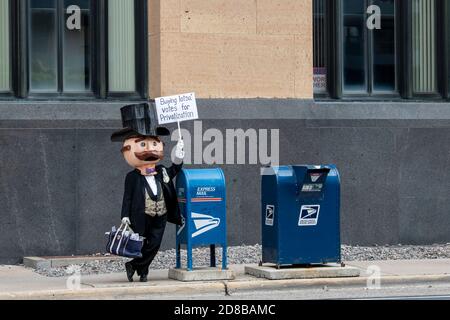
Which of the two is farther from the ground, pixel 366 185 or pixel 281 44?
pixel 281 44

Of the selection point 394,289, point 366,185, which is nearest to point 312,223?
point 394,289

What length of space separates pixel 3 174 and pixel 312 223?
4805 millimetres

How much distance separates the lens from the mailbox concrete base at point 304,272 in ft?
47.1

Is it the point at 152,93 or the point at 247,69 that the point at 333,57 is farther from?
the point at 152,93

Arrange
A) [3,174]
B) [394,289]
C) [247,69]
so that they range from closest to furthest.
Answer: [394,289]
[3,174]
[247,69]

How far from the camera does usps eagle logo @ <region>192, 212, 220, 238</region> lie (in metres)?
14.3

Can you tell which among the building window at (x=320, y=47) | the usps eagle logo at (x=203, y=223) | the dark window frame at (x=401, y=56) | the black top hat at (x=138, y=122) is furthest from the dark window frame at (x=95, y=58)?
the usps eagle logo at (x=203, y=223)

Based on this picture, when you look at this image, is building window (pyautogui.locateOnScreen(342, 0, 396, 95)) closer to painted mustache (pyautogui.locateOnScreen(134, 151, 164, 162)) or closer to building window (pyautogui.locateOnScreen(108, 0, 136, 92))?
building window (pyautogui.locateOnScreen(108, 0, 136, 92))

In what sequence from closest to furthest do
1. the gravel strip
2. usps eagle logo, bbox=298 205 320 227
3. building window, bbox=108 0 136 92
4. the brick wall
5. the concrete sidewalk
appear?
the concrete sidewalk < usps eagle logo, bbox=298 205 320 227 < the gravel strip < the brick wall < building window, bbox=108 0 136 92

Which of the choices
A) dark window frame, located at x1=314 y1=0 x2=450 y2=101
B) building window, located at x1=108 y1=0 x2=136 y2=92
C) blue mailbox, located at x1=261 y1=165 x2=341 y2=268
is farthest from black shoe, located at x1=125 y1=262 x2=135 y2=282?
dark window frame, located at x1=314 y1=0 x2=450 y2=101

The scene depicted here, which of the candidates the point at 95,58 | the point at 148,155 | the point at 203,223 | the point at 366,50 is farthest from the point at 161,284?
the point at 366,50

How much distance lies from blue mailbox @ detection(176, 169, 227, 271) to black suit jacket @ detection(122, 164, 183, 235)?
0.12 metres

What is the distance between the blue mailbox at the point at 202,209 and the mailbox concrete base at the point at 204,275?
0.11m

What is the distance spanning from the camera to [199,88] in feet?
57.2
